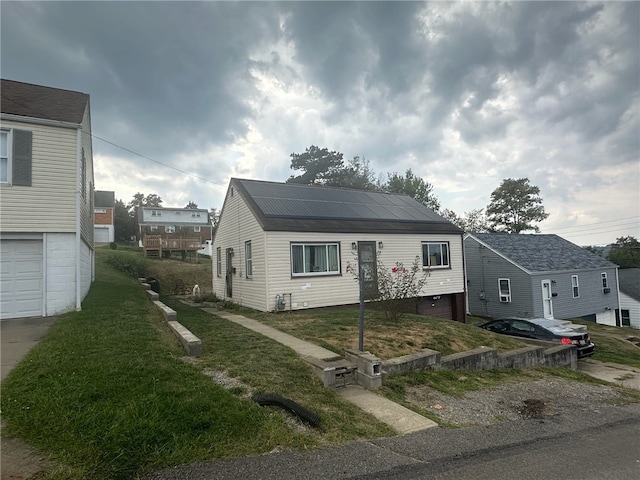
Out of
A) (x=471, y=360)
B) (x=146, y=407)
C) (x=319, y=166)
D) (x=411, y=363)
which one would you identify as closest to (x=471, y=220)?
(x=319, y=166)

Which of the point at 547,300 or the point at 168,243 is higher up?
the point at 168,243

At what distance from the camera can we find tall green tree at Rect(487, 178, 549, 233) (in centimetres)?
3919

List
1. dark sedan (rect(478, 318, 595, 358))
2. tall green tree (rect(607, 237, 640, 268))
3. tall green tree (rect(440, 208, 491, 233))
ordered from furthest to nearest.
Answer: tall green tree (rect(440, 208, 491, 233))
tall green tree (rect(607, 237, 640, 268))
dark sedan (rect(478, 318, 595, 358))

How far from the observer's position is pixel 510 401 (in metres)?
5.80

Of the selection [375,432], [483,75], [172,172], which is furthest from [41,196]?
[483,75]

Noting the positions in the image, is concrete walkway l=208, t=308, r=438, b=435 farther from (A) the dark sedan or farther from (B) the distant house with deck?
(B) the distant house with deck

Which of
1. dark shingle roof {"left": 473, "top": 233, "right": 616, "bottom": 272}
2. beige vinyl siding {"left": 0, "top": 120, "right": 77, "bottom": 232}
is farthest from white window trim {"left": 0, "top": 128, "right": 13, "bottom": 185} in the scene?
dark shingle roof {"left": 473, "top": 233, "right": 616, "bottom": 272}

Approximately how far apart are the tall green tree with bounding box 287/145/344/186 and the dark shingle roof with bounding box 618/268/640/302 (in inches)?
1198

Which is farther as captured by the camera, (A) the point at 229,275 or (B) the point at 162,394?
(A) the point at 229,275

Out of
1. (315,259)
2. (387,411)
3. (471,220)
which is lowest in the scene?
(387,411)

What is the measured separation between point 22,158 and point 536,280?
25.5m

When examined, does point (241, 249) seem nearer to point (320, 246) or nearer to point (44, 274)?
point (320, 246)

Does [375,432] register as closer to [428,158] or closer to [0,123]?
[0,123]

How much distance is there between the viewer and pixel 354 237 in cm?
1385
